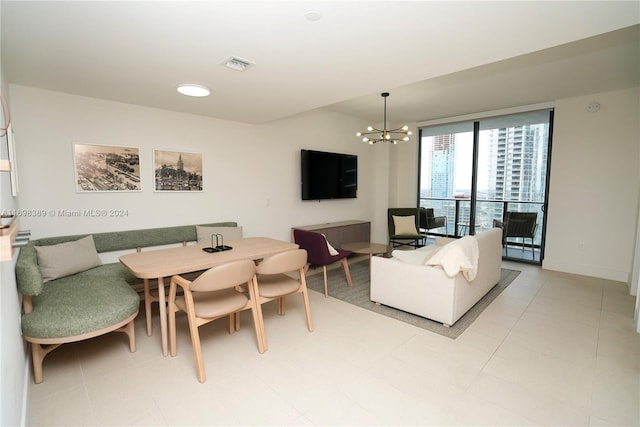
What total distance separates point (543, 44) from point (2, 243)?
10.4 ft

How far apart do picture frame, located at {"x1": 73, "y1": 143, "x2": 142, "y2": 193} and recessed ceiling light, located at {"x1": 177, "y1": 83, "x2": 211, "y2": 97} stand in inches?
44.8

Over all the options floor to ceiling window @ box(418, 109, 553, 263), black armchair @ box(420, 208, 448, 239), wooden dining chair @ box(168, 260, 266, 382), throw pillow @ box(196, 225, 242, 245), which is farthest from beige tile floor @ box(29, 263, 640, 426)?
black armchair @ box(420, 208, 448, 239)

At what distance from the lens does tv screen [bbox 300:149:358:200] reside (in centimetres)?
521

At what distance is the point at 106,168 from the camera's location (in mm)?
3412

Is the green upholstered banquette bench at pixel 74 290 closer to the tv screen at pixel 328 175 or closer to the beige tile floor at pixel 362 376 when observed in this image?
the beige tile floor at pixel 362 376

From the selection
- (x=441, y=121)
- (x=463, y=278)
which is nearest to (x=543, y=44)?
(x=463, y=278)

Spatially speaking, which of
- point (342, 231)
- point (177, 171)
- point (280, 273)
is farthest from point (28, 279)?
point (342, 231)

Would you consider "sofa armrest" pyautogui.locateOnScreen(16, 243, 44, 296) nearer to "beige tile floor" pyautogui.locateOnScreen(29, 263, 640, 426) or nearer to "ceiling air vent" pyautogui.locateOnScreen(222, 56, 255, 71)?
"beige tile floor" pyautogui.locateOnScreen(29, 263, 640, 426)

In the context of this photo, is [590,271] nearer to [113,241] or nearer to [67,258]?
[113,241]

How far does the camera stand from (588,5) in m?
1.67

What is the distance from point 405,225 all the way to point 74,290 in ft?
16.6

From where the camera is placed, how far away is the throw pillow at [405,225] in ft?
19.1

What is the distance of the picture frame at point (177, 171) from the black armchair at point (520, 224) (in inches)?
207

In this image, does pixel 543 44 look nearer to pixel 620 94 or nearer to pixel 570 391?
pixel 570 391
